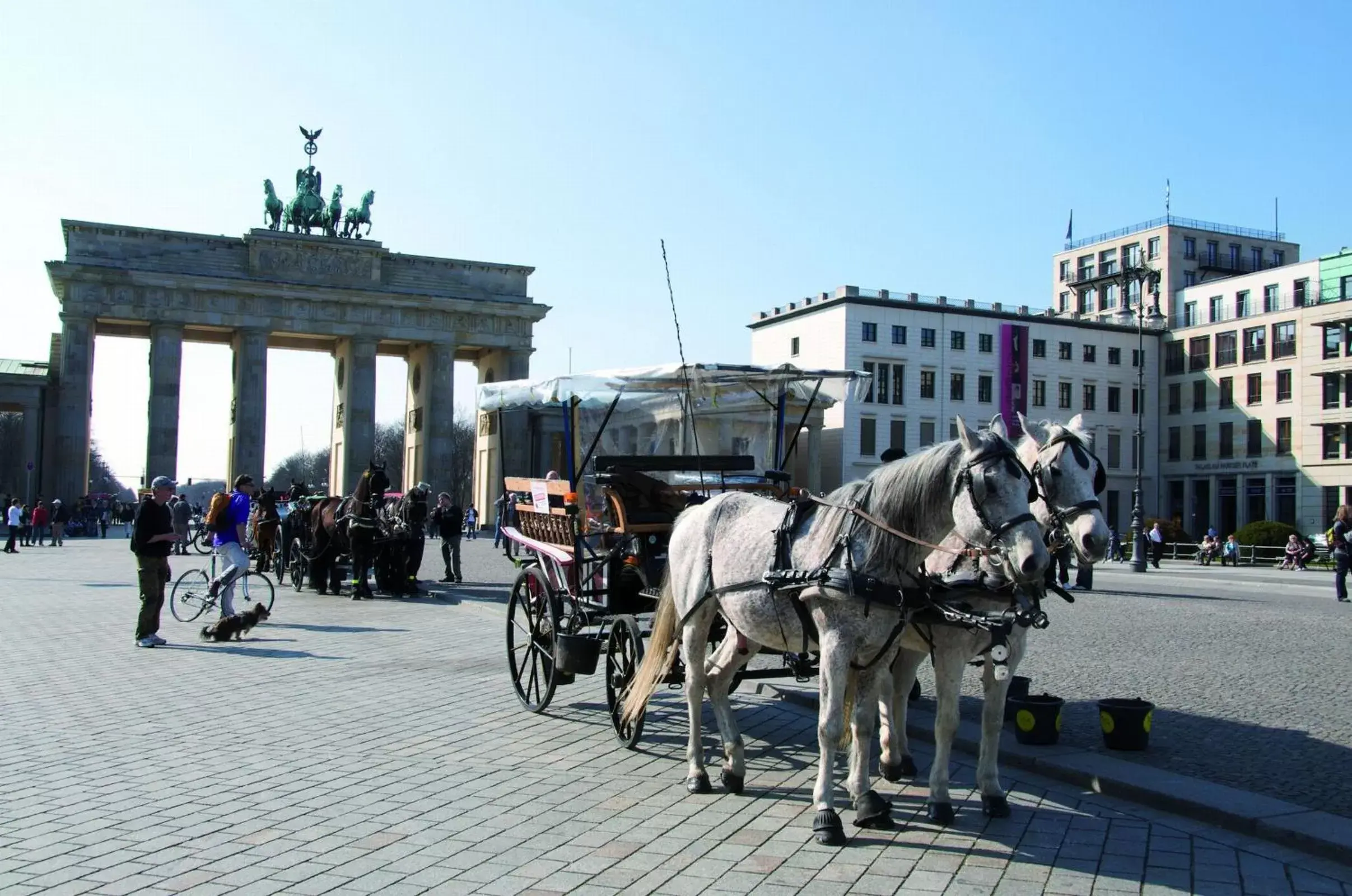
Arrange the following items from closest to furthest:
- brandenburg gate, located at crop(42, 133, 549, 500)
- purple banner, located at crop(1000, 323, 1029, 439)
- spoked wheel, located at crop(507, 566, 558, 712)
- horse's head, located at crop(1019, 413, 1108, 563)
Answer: horse's head, located at crop(1019, 413, 1108, 563), spoked wheel, located at crop(507, 566, 558, 712), brandenburg gate, located at crop(42, 133, 549, 500), purple banner, located at crop(1000, 323, 1029, 439)

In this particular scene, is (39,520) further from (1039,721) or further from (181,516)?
(1039,721)

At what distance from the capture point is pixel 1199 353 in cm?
7700

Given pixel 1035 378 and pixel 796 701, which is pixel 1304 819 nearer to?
pixel 796 701

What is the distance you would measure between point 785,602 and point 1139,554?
33408mm

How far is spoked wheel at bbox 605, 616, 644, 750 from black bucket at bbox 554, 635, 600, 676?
111 millimetres

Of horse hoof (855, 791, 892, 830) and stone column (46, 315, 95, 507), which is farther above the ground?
stone column (46, 315, 95, 507)

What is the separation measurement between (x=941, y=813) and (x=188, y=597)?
529 inches

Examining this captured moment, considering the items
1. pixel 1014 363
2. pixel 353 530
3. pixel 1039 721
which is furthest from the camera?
pixel 1014 363

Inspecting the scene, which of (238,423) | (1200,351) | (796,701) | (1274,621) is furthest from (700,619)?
(1200,351)

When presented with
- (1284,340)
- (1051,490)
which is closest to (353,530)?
(1051,490)

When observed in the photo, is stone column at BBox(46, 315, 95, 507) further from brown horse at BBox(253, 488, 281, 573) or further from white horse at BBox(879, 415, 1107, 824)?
white horse at BBox(879, 415, 1107, 824)

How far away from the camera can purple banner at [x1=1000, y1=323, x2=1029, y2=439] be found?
244 ft

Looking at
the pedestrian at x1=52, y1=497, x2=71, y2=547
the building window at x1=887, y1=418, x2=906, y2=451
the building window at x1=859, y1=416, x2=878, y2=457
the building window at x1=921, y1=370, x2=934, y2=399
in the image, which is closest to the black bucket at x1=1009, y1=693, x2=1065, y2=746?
the pedestrian at x1=52, y1=497, x2=71, y2=547

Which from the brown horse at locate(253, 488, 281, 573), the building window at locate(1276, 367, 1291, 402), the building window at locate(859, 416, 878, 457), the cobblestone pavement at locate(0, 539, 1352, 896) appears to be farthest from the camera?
the building window at locate(859, 416, 878, 457)
